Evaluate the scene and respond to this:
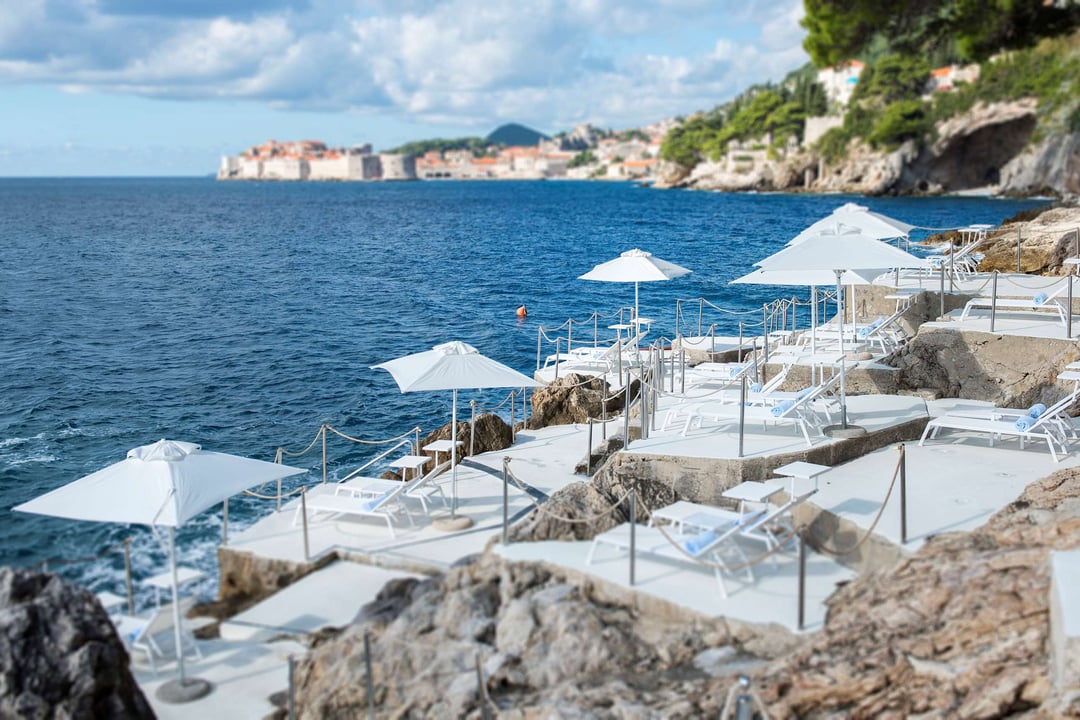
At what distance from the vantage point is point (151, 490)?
8.68m

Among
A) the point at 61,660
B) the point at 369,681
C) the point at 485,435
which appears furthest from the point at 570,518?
the point at 61,660

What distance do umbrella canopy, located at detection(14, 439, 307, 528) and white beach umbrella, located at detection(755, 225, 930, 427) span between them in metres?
7.21

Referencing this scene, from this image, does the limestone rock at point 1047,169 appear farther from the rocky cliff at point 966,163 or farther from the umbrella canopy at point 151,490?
the umbrella canopy at point 151,490

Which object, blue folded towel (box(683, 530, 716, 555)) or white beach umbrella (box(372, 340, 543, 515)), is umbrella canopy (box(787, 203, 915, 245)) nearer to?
white beach umbrella (box(372, 340, 543, 515))

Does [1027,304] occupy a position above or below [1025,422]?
above

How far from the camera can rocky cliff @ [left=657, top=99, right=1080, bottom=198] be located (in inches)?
3226

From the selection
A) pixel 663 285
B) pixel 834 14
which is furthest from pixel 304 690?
pixel 663 285

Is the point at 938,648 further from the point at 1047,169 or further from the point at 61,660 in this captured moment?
the point at 1047,169

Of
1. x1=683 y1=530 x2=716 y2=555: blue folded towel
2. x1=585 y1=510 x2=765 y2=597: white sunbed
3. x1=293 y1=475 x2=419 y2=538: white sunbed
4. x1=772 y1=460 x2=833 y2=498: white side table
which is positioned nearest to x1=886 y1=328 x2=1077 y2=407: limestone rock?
x1=772 y1=460 x2=833 y2=498: white side table

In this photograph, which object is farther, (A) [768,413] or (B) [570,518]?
(A) [768,413]

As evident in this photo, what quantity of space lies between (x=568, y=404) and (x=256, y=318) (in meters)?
21.6

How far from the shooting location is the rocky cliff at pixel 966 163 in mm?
81938

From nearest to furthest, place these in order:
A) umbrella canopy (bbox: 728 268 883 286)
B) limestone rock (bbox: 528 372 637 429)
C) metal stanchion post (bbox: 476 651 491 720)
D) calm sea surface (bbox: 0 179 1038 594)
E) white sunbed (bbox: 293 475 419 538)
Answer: metal stanchion post (bbox: 476 651 491 720) < white sunbed (bbox: 293 475 419 538) < umbrella canopy (bbox: 728 268 883 286) < limestone rock (bbox: 528 372 637 429) < calm sea surface (bbox: 0 179 1038 594)

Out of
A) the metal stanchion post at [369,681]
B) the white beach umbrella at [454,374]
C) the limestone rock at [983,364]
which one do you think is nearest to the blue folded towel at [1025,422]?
the limestone rock at [983,364]
